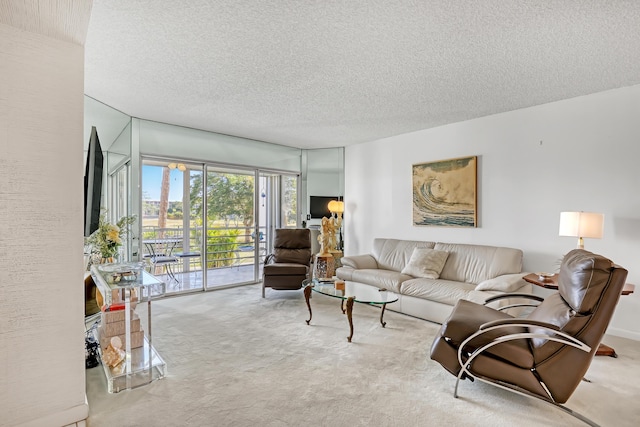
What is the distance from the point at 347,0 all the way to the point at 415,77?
54.6 inches

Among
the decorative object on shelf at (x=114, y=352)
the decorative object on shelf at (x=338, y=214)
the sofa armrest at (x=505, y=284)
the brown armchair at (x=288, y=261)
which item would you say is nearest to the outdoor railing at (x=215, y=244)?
the brown armchair at (x=288, y=261)

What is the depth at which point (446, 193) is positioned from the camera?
4.86 m

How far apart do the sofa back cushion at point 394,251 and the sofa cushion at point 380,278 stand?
0.49 m

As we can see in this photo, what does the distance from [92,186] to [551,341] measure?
386 cm

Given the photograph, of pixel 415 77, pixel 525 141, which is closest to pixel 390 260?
pixel 525 141

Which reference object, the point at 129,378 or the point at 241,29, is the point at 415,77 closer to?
the point at 241,29

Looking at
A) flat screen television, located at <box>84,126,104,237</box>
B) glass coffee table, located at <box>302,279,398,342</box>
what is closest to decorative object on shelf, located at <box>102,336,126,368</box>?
flat screen television, located at <box>84,126,104,237</box>

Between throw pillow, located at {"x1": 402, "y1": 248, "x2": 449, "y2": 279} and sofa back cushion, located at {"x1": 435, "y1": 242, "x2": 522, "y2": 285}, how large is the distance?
0.41ft

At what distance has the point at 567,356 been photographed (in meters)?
1.96

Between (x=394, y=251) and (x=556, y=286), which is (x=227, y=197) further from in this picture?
(x=556, y=286)

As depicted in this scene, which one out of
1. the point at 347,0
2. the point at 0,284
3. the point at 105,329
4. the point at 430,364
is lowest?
the point at 430,364

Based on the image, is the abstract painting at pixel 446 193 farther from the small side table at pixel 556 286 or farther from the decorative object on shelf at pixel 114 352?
the decorative object on shelf at pixel 114 352

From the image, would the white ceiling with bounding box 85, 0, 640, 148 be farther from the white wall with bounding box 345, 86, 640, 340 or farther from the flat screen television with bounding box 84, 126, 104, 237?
the flat screen television with bounding box 84, 126, 104, 237

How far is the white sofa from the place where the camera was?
11.7 feet
